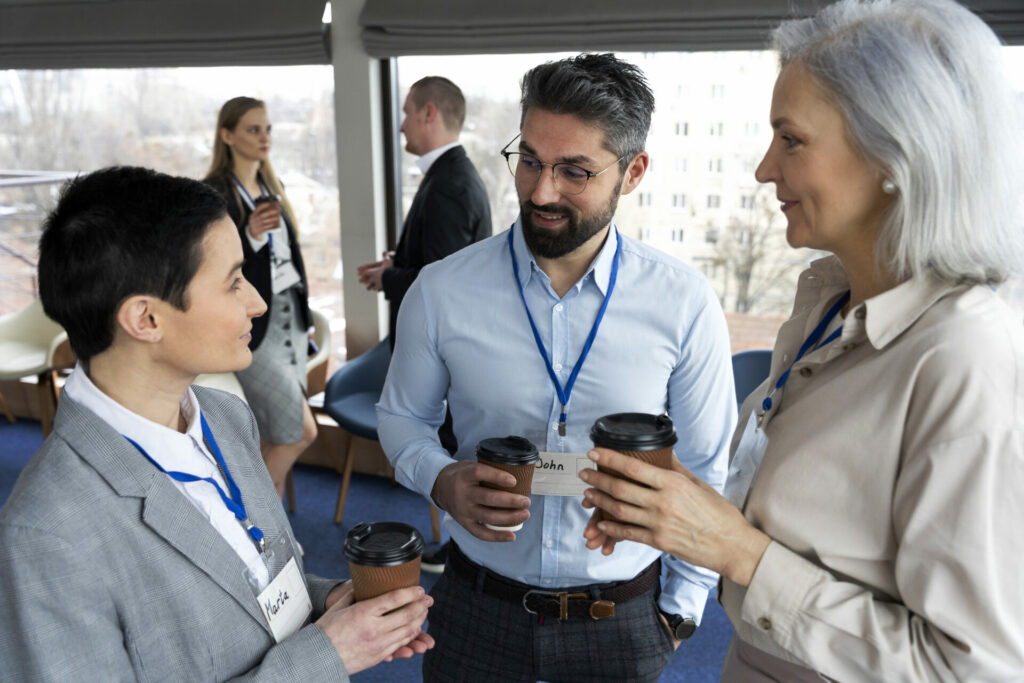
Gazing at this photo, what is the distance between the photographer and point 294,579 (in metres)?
1.47

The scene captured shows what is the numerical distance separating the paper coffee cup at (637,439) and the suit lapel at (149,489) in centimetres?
60

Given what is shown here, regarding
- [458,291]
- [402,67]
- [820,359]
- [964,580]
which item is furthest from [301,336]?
[964,580]

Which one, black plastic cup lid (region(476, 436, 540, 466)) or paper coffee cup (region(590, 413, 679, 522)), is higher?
paper coffee cup (region(590, 413, 679, 522))

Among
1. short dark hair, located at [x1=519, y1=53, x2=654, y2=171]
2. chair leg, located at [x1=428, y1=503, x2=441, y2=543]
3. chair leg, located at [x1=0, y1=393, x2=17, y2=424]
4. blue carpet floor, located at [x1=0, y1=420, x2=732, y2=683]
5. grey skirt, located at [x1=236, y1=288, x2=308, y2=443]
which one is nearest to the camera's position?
short dark hair, located at [x1=519, y1=53, x2=654, y2=171]

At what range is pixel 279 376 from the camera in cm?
380

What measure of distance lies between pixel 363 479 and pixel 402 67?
7.73 feet

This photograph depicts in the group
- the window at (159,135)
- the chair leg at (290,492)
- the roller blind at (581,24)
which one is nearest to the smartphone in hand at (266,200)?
the roller blind at (581,24)

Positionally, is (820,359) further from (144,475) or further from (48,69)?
(48,69)

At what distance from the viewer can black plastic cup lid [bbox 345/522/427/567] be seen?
134 cm

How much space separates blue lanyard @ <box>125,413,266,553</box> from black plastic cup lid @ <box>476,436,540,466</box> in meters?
0.41

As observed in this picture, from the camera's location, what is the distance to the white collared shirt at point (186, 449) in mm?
1288

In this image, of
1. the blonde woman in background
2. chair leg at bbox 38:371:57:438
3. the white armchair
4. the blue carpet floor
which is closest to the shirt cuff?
the blue carpet floor

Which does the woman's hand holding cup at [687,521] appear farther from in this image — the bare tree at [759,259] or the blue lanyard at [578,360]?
the bare tree at [759,259]

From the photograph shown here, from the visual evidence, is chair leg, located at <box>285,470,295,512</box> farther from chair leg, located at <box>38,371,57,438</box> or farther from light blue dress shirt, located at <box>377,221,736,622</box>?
light blue dress shirt, located at <box>377,221,736,622</box>
